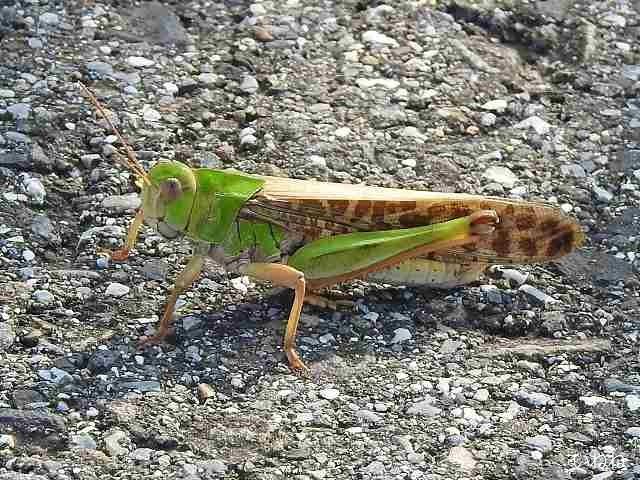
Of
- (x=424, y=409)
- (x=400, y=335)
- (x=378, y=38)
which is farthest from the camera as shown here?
(x=378, y=38)

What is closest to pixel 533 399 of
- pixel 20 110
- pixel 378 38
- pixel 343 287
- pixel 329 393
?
pixel 329 393

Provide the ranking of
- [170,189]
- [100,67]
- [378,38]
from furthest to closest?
1. [378,38]
2. [100,67]
3. [170,189]

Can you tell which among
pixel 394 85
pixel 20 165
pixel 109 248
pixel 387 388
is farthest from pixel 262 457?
pixel 394 85

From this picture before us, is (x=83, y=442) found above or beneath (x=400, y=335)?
beneath

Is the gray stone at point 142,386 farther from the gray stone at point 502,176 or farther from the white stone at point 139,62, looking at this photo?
the white stone at point 139,62

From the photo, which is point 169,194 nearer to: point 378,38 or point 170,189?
point 170,189

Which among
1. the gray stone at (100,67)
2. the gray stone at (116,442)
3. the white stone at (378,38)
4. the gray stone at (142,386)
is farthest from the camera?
the white stone at (378,38)

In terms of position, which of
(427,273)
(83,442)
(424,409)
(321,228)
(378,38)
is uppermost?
(378,38)

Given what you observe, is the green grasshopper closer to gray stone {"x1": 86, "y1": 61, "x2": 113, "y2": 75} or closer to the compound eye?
the compound eye

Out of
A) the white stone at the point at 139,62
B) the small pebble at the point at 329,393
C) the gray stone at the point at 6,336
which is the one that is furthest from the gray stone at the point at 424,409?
the white stone at the point at 139,62
